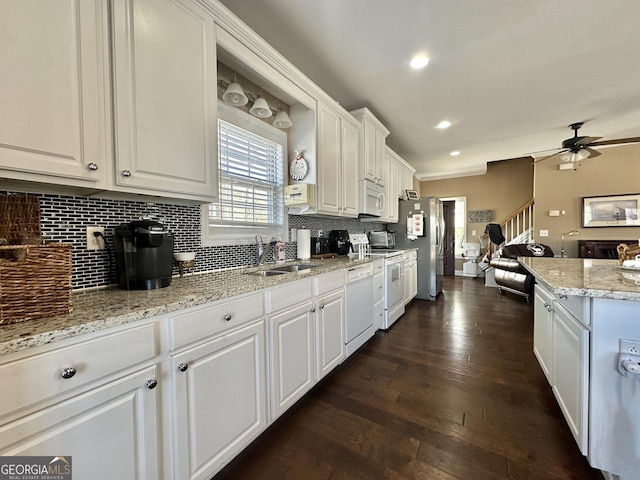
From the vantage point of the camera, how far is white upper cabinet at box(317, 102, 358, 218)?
8.10 ft

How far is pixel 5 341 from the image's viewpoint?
648 mm

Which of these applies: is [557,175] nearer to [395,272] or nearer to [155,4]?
[395,272]

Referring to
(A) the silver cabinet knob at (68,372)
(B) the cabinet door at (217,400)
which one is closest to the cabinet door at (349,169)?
(B) the cabinet door at (217,400)

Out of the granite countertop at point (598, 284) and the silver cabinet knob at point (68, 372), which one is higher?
the granite countertop at point (598, 284)

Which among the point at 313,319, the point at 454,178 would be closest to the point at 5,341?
the point at 313,319

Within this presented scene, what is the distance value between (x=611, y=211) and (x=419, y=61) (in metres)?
5.34

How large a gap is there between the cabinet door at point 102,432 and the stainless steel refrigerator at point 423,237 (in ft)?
14.0

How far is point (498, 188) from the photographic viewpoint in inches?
255

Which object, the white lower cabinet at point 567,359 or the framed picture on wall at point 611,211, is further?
the framed picture on wall at point 611,211

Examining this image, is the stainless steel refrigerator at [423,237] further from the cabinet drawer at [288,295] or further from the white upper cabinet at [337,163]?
the cabinet drawer at [288,295]

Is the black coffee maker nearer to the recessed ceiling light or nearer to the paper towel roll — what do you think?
the paper towel roll

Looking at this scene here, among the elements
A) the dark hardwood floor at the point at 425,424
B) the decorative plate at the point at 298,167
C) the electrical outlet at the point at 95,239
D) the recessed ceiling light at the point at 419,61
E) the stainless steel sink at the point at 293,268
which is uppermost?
the recessed ceiling light at the point at 419,61

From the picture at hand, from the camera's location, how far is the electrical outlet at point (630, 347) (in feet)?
3.59

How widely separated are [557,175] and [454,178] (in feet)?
7.00
